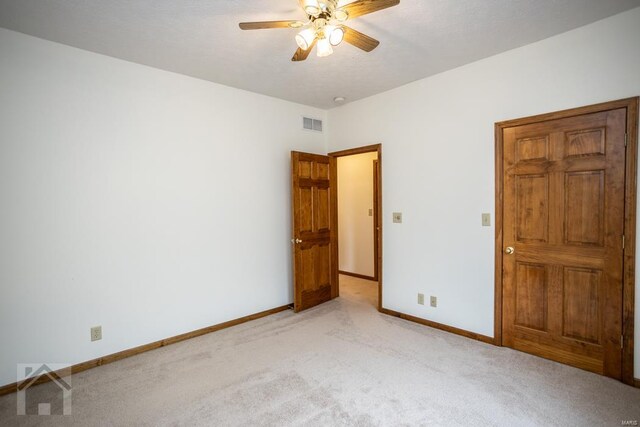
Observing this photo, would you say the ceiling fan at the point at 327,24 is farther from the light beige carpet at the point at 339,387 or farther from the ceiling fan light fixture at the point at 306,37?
the light beige carpet at the point at 339,387

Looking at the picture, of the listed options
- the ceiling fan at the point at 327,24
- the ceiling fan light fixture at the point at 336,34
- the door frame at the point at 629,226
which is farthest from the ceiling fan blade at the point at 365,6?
the door frame at the point at 629,226

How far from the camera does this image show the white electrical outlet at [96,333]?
279cm

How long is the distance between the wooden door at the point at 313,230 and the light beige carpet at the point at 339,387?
938 mm

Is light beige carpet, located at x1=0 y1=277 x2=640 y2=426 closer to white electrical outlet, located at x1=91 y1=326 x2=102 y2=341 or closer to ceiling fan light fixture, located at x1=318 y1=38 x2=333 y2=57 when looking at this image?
white electrical outlet, located at x1=91 y1=326 x2=102 y2=341

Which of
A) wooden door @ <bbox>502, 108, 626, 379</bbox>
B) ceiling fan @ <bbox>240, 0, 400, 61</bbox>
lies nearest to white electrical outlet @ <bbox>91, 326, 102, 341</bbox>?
ceiling fan @ <bbox>240, 0, 400, 61</bbox>

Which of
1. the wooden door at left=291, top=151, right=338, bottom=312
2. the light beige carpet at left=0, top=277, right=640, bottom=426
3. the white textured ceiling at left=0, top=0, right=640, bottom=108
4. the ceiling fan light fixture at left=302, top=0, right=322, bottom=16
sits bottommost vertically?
the light beige carpet at left=0, top=277, right=640, bottom=426

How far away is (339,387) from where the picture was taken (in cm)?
239

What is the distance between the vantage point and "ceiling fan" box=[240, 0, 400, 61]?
1.85 metres

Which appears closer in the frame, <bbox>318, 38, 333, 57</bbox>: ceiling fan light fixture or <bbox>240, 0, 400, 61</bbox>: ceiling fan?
<bbox>240, 0, 400, 61</bbox>: ceiling fan

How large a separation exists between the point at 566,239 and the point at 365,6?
93.4 inches

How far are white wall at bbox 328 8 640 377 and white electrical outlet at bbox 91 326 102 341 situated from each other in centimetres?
293

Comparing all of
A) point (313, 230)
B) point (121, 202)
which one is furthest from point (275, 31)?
point (313, 230)

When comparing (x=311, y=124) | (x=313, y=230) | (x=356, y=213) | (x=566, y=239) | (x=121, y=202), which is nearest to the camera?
(x=566, y=239)

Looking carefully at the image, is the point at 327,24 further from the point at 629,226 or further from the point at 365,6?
the point at 629,226
